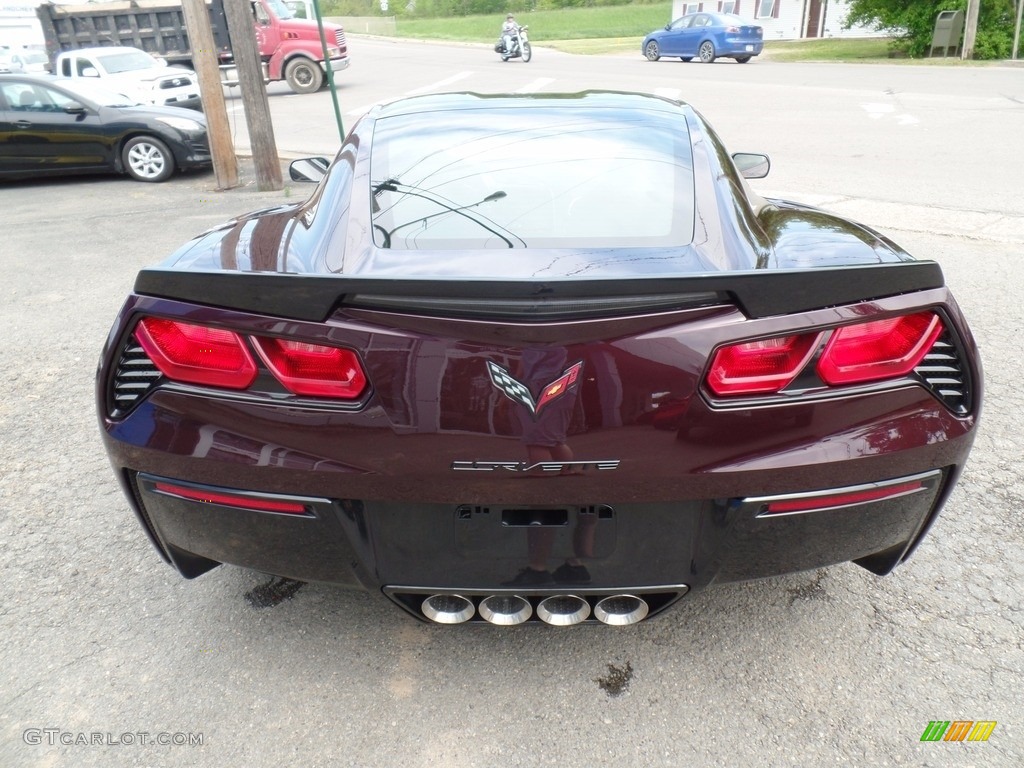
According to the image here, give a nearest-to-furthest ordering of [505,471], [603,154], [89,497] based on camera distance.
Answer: [505,471] < [603,154] < [89,497]

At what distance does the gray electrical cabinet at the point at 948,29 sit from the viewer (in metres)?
24.1

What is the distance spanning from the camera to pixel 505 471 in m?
1.79

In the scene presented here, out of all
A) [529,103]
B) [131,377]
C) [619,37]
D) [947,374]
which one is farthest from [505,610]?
[619,37]

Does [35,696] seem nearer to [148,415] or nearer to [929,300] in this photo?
[148,415]

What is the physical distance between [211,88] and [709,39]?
67.3ft

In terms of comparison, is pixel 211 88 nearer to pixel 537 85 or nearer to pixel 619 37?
pixel 537 85

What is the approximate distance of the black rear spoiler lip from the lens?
5.71ft

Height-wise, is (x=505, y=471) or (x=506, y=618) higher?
(x=505, y=471)

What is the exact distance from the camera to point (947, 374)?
1999mm

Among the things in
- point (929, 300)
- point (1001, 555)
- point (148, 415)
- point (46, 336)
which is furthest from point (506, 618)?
point (46, 336)

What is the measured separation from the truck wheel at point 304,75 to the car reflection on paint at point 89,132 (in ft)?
34.0

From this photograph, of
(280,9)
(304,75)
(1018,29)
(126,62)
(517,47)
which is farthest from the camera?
(517,47)

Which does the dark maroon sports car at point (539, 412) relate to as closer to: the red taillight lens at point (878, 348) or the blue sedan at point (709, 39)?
the red taillight lens at point (878, 348)

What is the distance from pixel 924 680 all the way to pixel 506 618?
1112 mm
